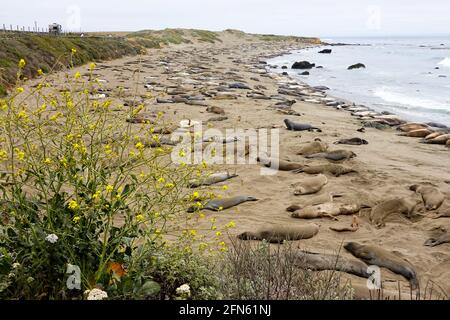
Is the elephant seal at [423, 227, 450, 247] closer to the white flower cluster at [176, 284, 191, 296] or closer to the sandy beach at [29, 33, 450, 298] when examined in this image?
the sandy beach at [29, 33, 450, 298]

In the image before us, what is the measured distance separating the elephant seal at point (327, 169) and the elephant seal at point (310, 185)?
395 millimetres

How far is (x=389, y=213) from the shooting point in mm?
5664

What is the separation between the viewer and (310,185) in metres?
6.64

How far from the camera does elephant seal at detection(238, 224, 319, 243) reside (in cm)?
489

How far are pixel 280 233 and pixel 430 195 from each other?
2544 millimetres

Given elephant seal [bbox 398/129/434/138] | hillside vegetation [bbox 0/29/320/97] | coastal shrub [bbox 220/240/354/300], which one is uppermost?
hillside vegetation [bbox 0/29/320/97]

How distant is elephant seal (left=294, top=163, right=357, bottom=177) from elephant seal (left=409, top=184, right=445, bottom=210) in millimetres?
1183

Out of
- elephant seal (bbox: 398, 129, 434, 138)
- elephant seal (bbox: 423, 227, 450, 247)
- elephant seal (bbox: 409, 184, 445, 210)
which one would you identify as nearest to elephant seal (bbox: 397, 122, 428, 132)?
elephant seal (bbox: 398, 129, 434, 138)

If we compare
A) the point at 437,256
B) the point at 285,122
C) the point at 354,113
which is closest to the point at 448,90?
the point at 354,113

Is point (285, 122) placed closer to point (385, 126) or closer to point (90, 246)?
point (385, 126)

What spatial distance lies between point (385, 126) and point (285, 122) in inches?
117

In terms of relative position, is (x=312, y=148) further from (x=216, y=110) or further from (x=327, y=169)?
(x=216, y=110)

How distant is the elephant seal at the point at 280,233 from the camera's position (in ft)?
16.1

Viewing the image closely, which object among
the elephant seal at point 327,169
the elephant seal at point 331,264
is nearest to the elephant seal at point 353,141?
the elephant seal at point 327,169
